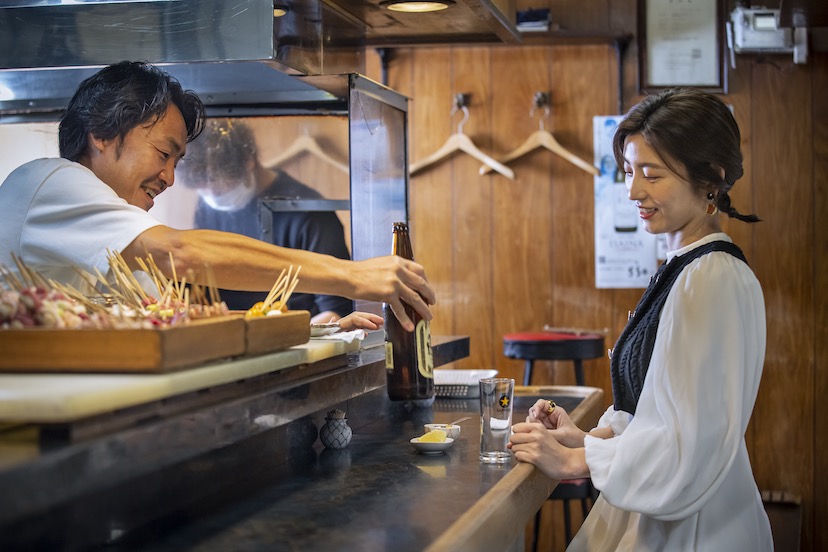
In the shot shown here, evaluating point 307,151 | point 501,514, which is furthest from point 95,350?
point 307,151

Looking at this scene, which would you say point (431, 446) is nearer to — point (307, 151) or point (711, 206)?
point (711, 206)

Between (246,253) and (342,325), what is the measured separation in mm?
747

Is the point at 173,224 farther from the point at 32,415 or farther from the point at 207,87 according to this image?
the point at 32,415

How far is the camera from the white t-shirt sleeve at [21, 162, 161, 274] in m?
1.88

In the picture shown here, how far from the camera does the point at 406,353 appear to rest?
233cm

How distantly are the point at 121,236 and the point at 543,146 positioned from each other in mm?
3447

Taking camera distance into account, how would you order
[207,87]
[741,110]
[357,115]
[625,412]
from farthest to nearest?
[741,110] → [207,87] → [357,115] → [625,412]

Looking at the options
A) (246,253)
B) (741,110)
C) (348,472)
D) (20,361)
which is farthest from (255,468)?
(741,110)

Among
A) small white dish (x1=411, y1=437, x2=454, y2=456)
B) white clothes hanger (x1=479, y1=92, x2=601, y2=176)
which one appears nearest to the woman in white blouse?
small white dish (x1=411, y1=437, x2=454, y2=456)

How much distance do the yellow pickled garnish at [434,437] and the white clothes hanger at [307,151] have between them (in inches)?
68.5

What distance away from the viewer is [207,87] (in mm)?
3523

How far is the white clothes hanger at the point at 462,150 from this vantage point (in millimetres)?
5059

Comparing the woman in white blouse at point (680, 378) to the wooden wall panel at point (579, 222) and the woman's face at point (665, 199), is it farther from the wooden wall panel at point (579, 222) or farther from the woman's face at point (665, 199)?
the wooden wall panel at point (579, 222)

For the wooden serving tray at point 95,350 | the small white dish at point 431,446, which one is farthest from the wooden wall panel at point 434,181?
the wooden serving tray at point 95,350
